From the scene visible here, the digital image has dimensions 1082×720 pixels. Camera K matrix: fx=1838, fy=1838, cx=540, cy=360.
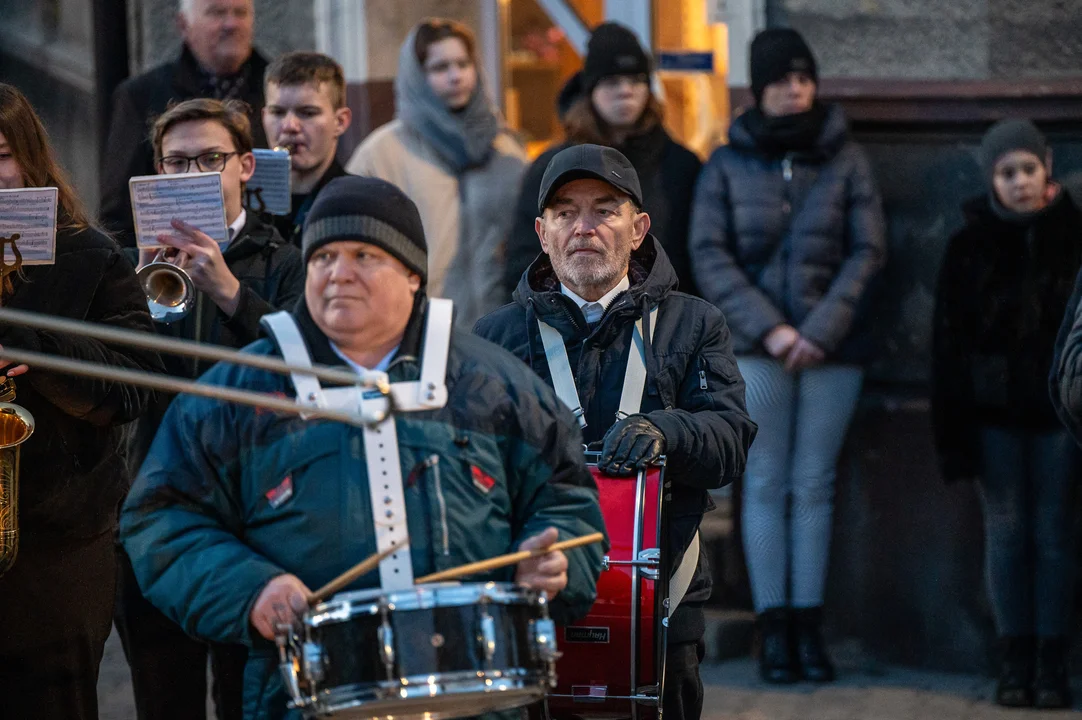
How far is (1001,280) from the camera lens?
7191mm

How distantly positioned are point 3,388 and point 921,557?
4465mm

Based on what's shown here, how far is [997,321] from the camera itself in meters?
7.21

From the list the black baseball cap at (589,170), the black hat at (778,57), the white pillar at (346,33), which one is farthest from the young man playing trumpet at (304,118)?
the white pillar at (346,33)

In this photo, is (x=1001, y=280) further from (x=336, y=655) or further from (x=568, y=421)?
(x=336, y=655)

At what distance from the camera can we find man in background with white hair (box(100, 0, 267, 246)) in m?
7.11

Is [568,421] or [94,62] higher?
[94,62]

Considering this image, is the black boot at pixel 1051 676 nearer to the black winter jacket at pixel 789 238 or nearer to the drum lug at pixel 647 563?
the black winter jacket at pixel 789 238

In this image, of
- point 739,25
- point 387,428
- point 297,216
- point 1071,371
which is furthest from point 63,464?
point 739,25

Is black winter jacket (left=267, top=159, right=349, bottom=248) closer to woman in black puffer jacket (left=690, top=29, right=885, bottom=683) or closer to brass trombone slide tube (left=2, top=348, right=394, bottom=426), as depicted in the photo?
woman in black puffer jacket (left=690, top=29, right=885, bottom=683)

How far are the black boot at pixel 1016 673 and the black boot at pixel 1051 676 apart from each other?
39 mm

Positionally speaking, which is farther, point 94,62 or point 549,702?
point 94,62

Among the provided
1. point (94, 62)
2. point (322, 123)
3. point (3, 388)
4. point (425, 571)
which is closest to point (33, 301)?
point (3, 388)

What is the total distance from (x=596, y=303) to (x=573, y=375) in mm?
209

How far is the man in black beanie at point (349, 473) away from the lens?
3.67 m
